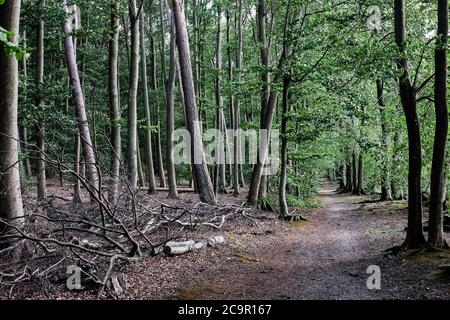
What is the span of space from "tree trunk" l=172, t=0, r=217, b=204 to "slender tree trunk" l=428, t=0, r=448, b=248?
660 cm

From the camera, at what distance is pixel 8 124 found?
6.40m

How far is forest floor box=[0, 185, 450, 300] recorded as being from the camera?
643cm

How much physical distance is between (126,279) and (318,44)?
9.89 m

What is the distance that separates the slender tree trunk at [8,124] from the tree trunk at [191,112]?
7.04 metres

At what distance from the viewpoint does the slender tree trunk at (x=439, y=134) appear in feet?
27.3

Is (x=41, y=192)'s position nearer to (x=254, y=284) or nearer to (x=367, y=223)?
(x=254, y=284)

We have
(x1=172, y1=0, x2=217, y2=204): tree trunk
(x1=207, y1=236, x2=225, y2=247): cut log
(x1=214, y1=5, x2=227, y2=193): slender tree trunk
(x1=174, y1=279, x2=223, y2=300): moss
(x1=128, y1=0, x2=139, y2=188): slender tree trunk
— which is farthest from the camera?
(x1=214, y1=5, x2=227, y2=193): slender tree trunk

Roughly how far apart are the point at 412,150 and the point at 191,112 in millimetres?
7193

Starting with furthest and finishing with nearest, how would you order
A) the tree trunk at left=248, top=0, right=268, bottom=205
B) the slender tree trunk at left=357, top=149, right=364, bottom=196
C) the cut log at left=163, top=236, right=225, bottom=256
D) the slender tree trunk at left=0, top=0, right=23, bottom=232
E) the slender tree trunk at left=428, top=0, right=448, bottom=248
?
the slender tree trunk at left=357, top=149, right=364, bottom=196 < the tree trunk at left=248, top=0, right=268, bottom=205 < the slender tree trunk at left=428, top=0, right=448, bottom=248 < the cut log at left=163, top=236, right=225, bottom=256 < the slender tree trunk at left=0, top=0, right=23, bottom=232

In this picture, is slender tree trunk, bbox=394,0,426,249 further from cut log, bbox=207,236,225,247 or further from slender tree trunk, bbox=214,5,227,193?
slender tree trunk, bbox=214,5,227,193

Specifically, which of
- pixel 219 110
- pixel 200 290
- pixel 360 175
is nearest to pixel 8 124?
pixel 200 290

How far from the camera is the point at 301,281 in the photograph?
24.4 ft

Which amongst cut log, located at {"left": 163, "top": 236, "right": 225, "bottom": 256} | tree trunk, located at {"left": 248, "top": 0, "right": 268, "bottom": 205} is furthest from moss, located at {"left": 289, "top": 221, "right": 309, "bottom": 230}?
cut log, located at {"left": 163, "top": 236, "right": 225, "bottom": 256}

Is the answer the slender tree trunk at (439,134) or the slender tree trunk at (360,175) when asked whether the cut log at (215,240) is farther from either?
the slender tree trunk at (360,175)
